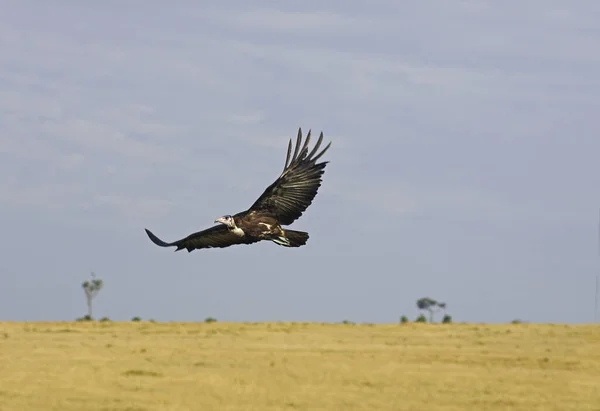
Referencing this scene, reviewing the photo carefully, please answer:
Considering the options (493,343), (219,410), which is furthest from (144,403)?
(493,343)

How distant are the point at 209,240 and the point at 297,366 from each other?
7942 millimetres

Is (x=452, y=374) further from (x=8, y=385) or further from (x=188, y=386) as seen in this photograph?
(x=8, y=385)

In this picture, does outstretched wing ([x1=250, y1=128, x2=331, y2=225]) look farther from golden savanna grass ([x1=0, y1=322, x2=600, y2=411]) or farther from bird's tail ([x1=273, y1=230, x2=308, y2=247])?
golden savanna grass ([x1=0, y1=322, x2=600, y2=411])

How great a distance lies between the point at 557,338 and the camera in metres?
33.0

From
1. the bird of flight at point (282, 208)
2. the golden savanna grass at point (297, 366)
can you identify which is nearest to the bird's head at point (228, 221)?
the bird of flight at point (282, 208)

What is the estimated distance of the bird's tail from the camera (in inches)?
805

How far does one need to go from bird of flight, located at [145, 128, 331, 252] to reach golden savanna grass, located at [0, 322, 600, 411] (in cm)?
513

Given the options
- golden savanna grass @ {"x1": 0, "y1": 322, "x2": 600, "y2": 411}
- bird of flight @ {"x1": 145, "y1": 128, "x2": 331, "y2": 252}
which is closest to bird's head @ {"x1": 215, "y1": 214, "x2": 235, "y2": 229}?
bird of flight @ {"x1": 145, "y1": 128, "x2": 331, "y2": 252}

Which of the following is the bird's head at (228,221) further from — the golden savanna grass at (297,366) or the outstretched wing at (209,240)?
the golden savanna grass at (297,366)

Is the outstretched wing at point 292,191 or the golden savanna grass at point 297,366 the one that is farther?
the golden savanna grass at point 297,366

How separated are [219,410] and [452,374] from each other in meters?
5.77

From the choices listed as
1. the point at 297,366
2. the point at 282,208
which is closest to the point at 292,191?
the point at 282,208

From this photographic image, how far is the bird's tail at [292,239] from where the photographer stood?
2044 cm

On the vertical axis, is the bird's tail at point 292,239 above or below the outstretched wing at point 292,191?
below
